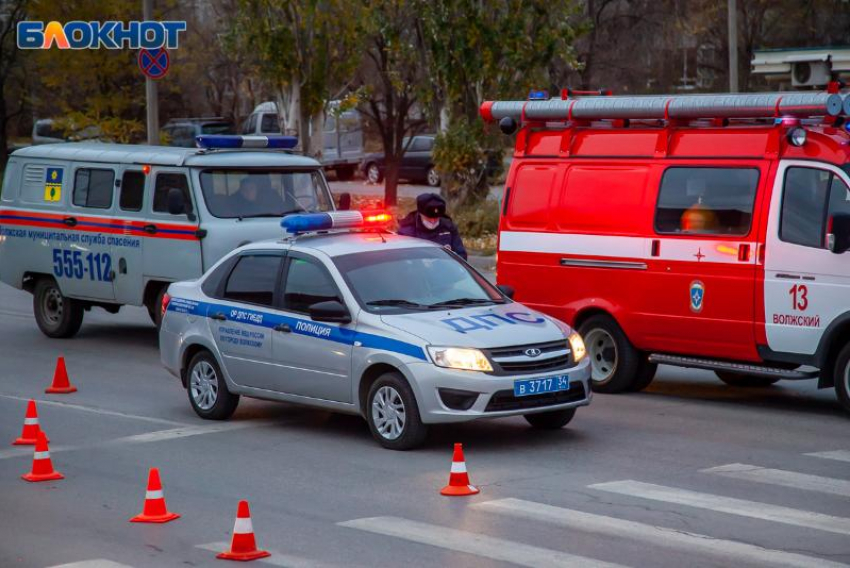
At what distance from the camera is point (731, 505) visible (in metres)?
8.93

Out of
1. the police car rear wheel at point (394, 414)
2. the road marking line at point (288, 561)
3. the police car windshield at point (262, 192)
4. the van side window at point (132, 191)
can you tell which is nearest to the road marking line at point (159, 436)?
the police car rear wheel at point (394, 414)

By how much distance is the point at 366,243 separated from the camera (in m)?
12.0

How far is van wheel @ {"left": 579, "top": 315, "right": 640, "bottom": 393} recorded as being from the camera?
1351 cm

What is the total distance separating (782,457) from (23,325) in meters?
12.2

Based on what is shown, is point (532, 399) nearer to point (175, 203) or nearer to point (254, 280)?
point (254, 280)

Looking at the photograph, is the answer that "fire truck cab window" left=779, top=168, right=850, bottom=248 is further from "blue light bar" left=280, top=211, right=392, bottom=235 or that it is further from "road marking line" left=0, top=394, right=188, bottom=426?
"road marking line" left=0, top=394, right=188, bottom=426

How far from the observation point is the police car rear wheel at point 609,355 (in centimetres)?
1351

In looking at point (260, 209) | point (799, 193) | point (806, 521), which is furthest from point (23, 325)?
point (806, 521)

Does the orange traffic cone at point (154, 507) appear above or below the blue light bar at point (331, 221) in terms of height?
below

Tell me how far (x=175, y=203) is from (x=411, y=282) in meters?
5.15

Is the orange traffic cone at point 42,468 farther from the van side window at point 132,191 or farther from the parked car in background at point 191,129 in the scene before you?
the parked car in background at point 191,129

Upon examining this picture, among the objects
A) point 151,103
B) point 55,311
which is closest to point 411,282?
point 55,311

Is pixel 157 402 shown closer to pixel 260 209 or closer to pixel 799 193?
pixel 260 209

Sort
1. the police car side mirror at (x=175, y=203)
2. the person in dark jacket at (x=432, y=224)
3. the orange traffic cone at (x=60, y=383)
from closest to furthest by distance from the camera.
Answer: the orange traffic cone at (x=60, y=383)
the person in dark jacket at (x=432, y=224)
the police car side mirror at (x=175, y=203)
